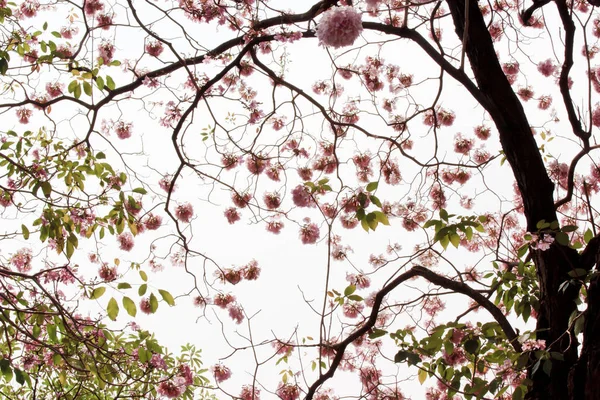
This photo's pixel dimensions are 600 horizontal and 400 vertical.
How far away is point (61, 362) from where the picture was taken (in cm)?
228

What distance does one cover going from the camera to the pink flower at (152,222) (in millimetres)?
3236

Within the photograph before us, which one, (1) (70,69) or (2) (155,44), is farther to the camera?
(2) (155,44)

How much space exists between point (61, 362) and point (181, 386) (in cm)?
67

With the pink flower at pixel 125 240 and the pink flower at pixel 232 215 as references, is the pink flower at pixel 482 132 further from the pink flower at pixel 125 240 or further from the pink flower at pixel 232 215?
the pink flower at pixel 125 240

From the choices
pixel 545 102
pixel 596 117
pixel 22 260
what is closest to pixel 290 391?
pixel 22 260

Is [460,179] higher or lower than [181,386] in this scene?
higher

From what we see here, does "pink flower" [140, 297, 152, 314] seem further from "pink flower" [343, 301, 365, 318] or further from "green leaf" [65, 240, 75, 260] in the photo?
"green leaf" [65, 240, 75, 260]

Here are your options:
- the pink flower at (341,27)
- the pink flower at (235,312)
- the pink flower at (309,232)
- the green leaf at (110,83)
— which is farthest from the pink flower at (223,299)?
the pink flower at (341,27)

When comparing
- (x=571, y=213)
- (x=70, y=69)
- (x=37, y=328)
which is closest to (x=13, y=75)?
(x=70, y=69)

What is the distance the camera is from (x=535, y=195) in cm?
212

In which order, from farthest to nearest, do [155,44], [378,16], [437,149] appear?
[155,44] → [378,16] → [437,149]

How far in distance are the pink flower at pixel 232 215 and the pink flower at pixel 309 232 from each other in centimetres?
40

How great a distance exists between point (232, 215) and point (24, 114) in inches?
51.3

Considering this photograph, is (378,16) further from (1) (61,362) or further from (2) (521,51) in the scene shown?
(1) (61,362)
